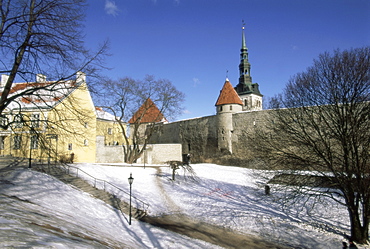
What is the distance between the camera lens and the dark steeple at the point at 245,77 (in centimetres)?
6856

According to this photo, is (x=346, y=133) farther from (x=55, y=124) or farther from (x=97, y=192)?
(x=97, y=192)

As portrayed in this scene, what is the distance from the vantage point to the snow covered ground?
21.2ft

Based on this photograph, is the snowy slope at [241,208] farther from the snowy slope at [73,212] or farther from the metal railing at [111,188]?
the snowy slope at [73,212]

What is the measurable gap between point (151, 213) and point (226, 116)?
22323 millimetres

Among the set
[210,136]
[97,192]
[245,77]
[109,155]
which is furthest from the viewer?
[245,77]

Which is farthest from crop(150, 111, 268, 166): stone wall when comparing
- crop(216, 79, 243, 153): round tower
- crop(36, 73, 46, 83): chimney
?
crop(36, 73, 46, 83): chimney

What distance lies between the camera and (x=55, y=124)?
288 inches

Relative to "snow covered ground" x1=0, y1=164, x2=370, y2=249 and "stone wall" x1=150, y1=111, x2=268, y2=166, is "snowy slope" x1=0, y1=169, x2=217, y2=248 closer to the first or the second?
"snow covered ground" x1=0, y1=164, x2=370, y2=249

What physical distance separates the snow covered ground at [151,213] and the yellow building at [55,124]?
5.17ft

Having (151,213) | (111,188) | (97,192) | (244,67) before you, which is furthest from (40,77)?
(244,67)

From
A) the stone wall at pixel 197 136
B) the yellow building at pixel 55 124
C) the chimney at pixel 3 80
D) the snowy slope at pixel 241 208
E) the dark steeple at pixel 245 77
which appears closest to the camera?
the yellow building at pixel 55 124

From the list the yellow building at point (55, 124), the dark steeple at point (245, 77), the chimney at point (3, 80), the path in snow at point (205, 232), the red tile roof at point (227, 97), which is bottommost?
the path in snow at point (205, 232)

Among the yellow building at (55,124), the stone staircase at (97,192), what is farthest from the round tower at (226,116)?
the stone staircase at (97,192)

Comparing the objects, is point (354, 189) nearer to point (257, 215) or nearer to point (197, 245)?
point (257, 215)
